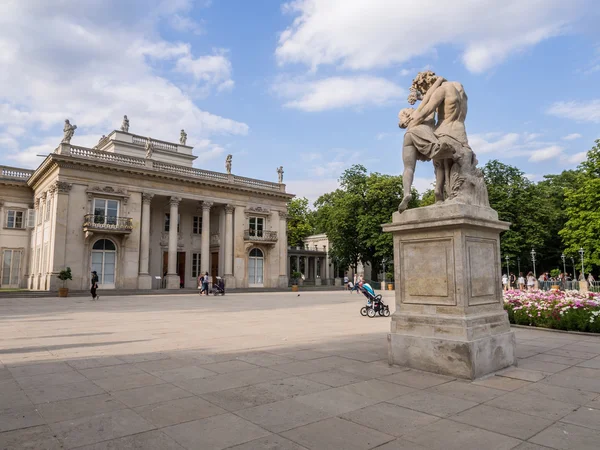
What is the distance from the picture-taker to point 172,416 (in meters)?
3.80

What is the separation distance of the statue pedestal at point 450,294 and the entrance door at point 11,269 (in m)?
40.3

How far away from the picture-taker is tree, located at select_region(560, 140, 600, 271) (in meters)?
35.0

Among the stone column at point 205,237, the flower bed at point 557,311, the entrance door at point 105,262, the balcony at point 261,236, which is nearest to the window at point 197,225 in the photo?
the stone column at point 205,237

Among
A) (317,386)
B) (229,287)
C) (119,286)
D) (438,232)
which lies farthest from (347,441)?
(229,287)

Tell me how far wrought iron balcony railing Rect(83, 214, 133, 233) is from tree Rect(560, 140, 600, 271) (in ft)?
125

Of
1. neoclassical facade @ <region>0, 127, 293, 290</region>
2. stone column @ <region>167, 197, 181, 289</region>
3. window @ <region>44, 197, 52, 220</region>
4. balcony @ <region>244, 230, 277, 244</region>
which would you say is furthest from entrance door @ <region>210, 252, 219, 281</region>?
window @ <region>44, 197, 52, 220</region>

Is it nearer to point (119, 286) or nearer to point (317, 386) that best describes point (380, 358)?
point (317, 386)

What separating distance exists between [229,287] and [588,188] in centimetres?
3314

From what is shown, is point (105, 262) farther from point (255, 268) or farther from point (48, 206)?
point (255, 268)

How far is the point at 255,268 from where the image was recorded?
1695 inches

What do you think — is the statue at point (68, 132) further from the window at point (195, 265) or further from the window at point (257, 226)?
the window at point (257, 226)

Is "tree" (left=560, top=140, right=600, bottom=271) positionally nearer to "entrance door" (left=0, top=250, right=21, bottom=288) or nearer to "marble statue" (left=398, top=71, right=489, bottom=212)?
"marble statue" (left=398, top=71, right=489, bottom=212)

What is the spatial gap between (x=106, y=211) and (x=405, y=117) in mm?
32310

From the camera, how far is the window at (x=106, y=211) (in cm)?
3319
